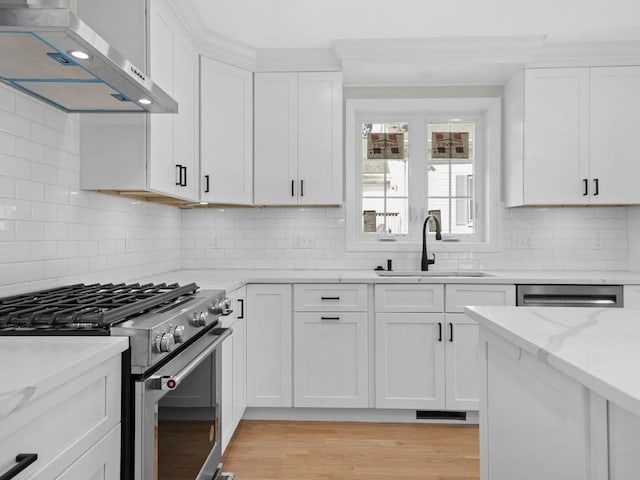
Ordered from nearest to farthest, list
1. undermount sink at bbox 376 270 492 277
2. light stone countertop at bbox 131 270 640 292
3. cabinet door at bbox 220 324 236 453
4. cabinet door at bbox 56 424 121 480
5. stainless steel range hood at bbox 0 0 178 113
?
cabinet door at bbox 56 424 121 480 → stainless steel range hood at bbox 0 0 178 113 → cabinet door at bbox 220 324 236 453 → light stone countertop at bbox 131 270 640 292 → undermount sink at bbox 376 270 492 277

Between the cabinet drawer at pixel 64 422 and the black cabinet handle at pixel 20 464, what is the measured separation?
11 millimetres

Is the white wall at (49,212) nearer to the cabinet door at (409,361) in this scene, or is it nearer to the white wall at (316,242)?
the white wall at (316,242)

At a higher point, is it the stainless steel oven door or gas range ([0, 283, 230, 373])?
gas range ([0, 283, 230, 373])

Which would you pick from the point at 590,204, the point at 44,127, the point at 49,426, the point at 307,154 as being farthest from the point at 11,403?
the point at 590,204

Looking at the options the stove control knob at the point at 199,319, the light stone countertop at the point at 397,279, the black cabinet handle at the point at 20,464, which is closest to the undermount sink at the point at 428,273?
the light stone countertop at the point at 397,279

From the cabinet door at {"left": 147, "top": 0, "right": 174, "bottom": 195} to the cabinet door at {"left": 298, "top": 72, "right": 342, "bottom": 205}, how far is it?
3.26 ft

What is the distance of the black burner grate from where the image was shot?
4.04ft

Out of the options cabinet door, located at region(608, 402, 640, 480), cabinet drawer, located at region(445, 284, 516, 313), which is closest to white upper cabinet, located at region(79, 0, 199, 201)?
cabinet drawer, located at region(445, 284, 516, 313)

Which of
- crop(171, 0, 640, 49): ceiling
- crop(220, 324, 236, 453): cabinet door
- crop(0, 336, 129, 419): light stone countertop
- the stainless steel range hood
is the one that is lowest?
crop(220, 324, 236, 453): cabinet door

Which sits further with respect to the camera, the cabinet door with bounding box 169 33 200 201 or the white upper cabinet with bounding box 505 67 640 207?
the white upper cabinet with bounding box 505 67 640 207

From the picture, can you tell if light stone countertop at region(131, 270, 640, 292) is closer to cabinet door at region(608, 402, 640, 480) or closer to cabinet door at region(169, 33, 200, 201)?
cabinet door at region(169, 33, 200, 201)

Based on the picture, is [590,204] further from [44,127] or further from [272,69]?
[44,127]

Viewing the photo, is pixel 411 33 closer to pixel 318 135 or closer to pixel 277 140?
pixel 318 135

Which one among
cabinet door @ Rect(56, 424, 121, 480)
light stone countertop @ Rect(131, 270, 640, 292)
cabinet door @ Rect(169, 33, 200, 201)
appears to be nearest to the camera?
cabinet door @ Rect(56, 424, 121, 480)
